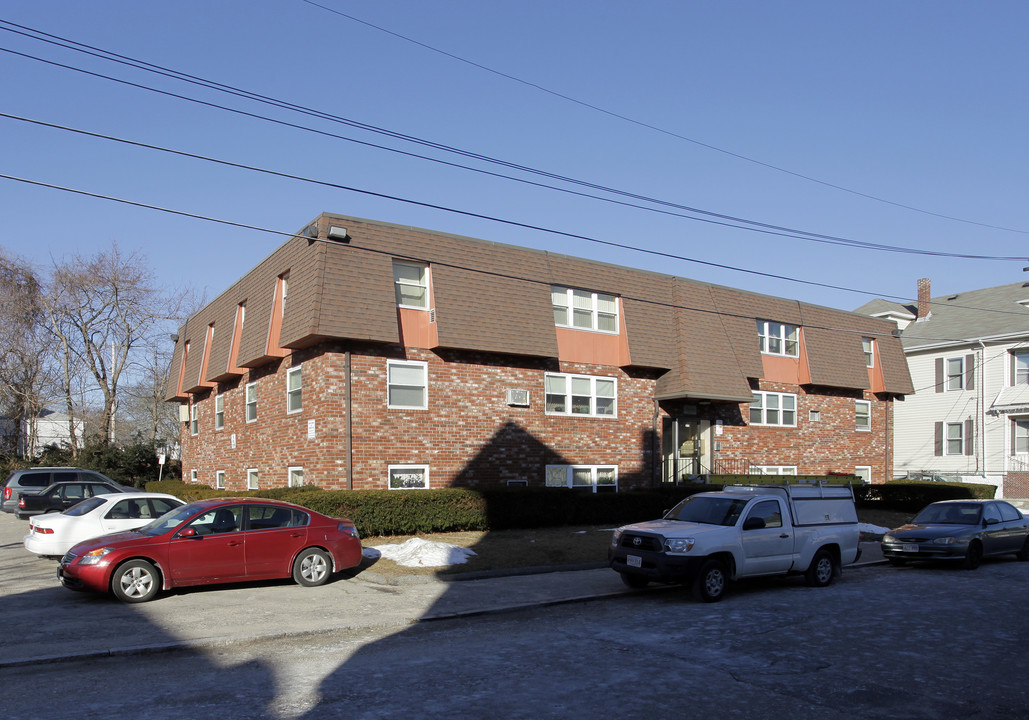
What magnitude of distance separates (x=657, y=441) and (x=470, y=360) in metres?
7.61

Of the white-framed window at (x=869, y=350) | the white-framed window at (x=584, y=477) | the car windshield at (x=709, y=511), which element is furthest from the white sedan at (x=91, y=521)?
the white-framed window at (x=869, y=350)

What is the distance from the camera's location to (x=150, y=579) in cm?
1179

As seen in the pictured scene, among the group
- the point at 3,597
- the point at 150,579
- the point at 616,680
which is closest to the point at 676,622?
the point at 616,680

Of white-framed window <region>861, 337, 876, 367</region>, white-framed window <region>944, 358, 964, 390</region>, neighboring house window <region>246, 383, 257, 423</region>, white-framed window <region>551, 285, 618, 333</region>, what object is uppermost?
white-framed window <region>551, 285, 618, 333</region>

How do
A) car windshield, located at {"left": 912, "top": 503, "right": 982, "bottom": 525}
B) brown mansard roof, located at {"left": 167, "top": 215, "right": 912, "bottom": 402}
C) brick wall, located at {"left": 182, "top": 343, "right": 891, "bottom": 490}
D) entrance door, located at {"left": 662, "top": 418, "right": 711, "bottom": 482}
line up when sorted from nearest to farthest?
car windshield, located at {"left": 912, "top": 503, "right": 982, "bottom": 525} → brown mansard roof, located at {"left": 167, "top": 215, "right": 912, "bottom": 402} → brick wall, located at {"left": 182, "top": 343, "right": 891, "bottom": 490} → entrance door, located at {"left": 662, "top": 418, "right": 711, "bottom": 482}

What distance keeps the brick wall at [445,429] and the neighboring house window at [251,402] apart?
0.94 ft

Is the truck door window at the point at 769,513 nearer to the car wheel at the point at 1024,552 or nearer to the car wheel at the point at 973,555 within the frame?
the car wheel at the point at 973,555

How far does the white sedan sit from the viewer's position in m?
14.8

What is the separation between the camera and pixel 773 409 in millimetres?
30531

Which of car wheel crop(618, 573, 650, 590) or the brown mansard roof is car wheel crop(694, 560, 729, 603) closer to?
car wheel crop(618, 573, 650, 590)

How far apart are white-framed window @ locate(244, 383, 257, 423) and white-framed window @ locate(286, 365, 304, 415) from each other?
11.1ft

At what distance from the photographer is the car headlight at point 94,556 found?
11580 millimetres

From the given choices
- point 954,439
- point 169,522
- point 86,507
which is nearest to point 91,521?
point 86,507

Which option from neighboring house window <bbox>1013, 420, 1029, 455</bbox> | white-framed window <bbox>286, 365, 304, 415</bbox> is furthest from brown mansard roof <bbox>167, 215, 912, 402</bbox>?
neighboring house window <bbox>1013, 420, 1029, 455</bbox>
